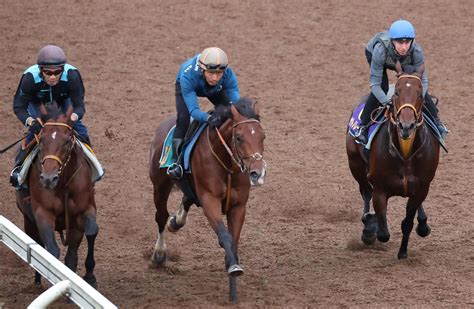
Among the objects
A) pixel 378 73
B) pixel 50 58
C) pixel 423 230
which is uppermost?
pixel 50 58

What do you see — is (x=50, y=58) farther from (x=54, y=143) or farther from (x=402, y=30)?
(x=402, y=30)

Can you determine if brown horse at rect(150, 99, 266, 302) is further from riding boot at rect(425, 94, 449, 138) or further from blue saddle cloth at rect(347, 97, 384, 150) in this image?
riding boot at rect(425, 94, 449, 138)

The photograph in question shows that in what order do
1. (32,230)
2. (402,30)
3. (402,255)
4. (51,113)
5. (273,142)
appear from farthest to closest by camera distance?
(273,142)
(402,255)
(32,230)
(402,30)
(51,113)

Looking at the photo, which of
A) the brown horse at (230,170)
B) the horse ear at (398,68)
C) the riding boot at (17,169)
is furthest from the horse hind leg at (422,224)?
the riding boot at (17,169)

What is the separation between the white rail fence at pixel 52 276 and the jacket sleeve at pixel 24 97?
1482 millimetres

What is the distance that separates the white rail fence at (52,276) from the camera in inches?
309

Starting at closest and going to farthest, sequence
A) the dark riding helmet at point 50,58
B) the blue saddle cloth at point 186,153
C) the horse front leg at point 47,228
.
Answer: the horse front leg at point 47,228 → the dark riding helmet at point 50,58 → the blue saddle cloth at point 186,153

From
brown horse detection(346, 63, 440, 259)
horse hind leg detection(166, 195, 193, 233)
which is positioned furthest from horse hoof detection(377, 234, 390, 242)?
horse hind leg detection(166, 195, 193, 233)

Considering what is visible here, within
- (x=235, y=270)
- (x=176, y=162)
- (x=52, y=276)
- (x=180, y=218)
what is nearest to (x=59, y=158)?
(x=52, y=276)

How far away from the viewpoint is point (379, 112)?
451 inches

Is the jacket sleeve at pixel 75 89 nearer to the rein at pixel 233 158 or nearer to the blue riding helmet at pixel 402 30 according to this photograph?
the rein at pixel 233 158

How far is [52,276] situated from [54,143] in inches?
60.4

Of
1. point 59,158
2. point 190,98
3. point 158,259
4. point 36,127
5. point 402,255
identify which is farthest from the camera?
point 158,259

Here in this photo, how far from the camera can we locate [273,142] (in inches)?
597
